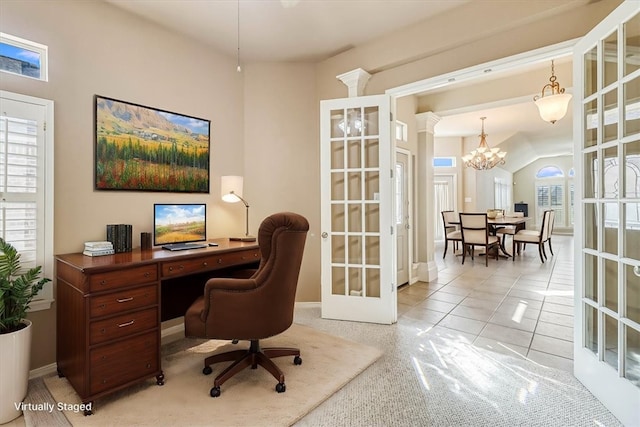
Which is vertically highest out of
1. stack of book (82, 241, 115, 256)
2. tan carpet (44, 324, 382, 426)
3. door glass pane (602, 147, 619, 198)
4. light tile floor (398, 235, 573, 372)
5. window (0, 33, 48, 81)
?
window (0, 33, 48, 81)

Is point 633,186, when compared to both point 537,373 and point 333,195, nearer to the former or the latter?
point 537,373

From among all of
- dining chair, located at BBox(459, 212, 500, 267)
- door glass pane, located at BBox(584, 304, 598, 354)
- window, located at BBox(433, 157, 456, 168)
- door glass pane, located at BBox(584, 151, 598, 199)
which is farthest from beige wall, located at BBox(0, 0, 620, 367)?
window, located at BBox(433, 157, 456, 168)

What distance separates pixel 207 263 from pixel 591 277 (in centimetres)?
274

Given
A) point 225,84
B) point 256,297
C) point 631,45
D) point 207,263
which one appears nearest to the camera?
point 631,45

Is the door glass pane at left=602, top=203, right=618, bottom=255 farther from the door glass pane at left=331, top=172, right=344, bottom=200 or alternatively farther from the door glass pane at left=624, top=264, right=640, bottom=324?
the door glass pane at left=331, top=172, right=344, bottom=200

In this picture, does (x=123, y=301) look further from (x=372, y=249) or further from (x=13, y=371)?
(x=372, y=249)

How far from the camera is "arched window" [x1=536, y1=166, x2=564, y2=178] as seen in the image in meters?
11.9

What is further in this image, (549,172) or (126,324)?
(549,172)

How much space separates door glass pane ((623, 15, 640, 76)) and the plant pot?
3.89m

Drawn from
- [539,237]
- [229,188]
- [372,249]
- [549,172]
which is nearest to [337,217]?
[372,249]

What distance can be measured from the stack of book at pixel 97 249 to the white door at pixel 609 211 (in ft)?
11.1

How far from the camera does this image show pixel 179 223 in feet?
9.86

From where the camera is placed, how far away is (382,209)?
3.22 metres

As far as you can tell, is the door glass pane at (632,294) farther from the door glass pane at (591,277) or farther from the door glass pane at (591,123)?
the door glass pane at (591,123)
